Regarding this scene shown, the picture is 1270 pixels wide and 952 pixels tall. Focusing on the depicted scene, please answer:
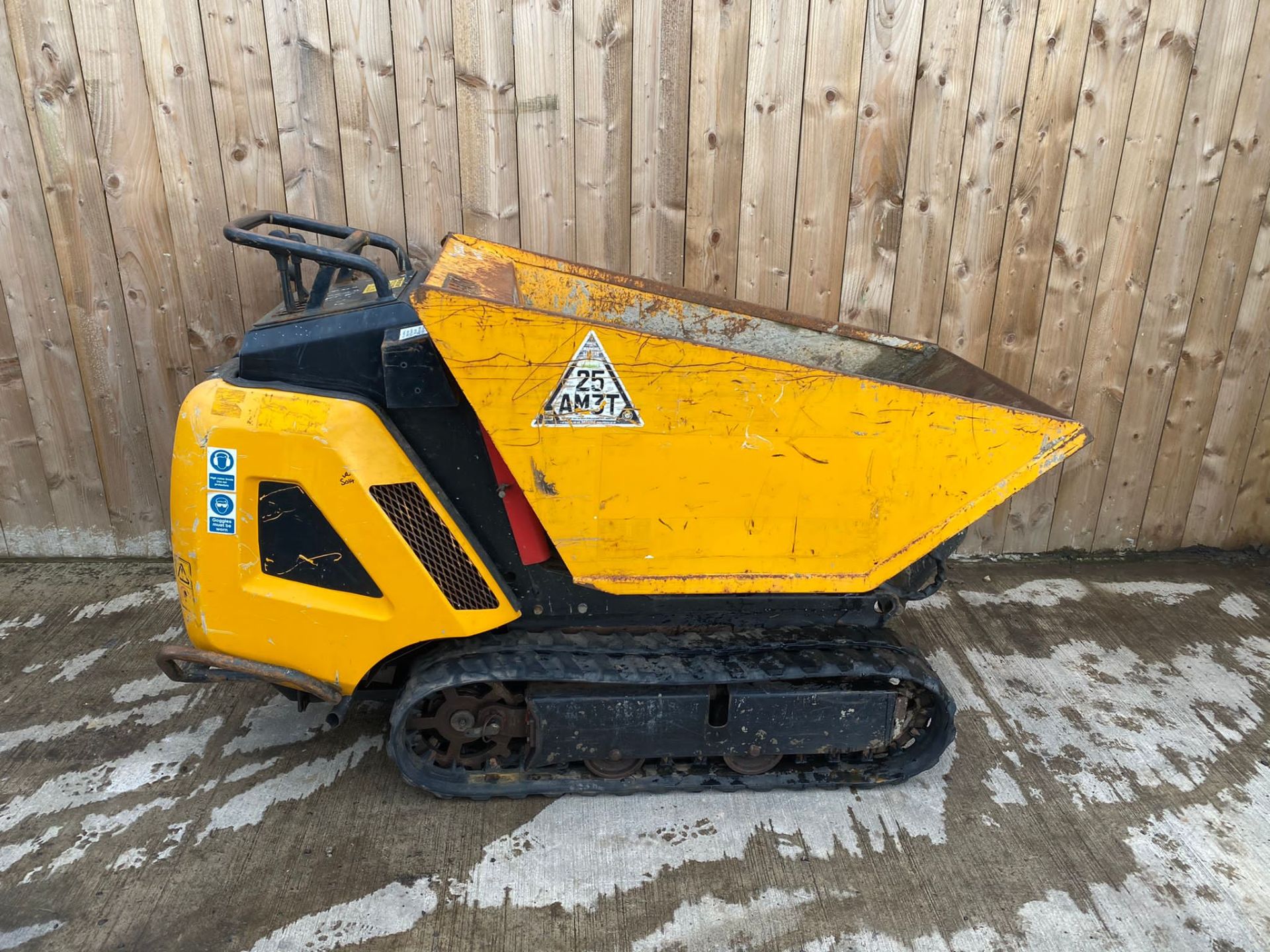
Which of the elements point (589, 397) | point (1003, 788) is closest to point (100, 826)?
point (589, 397)

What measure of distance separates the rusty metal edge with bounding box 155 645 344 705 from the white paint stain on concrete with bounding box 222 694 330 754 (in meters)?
0.39

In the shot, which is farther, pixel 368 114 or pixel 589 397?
pixel 368 114

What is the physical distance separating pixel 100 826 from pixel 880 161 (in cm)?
A: 348

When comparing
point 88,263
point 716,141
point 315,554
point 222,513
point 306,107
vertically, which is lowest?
point 315,554

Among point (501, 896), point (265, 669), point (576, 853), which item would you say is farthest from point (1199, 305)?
point (265, 669)

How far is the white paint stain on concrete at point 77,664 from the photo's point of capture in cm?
309

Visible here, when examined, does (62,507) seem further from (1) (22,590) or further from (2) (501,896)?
(2) (501,896)

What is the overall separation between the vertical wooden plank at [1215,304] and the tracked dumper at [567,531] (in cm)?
178

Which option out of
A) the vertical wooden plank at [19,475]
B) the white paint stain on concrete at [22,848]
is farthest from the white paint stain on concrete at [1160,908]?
the vertical wooden plank at [19,475]

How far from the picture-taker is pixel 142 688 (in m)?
3.04

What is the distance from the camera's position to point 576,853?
2.41 m

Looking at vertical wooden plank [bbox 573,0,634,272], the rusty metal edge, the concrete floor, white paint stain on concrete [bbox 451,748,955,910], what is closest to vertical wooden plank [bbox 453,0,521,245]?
vertical wooden plank [bbox 573,0,634,272]

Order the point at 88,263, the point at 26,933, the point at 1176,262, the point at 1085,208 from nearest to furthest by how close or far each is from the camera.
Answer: the point at 26,933 → the point at 88,263 → the point at 1085,208 → the point at 1176,262

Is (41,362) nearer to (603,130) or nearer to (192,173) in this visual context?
(192,173)
